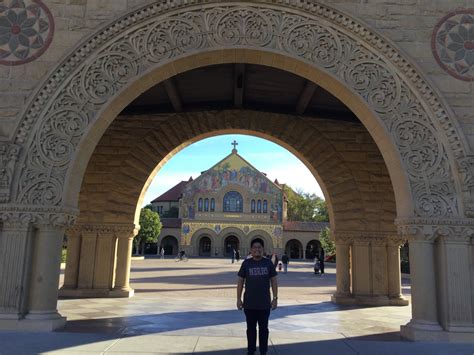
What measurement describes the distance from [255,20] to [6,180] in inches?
181

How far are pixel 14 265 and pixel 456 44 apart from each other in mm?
7615

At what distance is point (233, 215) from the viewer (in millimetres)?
49281

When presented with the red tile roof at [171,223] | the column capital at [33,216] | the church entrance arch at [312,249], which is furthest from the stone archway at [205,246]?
the column capital at [33,216]

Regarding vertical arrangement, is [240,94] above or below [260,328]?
above

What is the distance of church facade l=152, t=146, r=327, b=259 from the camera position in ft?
161

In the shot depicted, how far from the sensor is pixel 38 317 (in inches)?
229

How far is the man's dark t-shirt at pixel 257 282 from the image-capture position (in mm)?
4590

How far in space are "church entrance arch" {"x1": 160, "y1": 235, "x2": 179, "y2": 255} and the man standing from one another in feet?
160

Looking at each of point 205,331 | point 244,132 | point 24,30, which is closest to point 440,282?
point 205,331

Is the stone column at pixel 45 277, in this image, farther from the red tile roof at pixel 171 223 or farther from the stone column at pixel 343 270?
the red tile roof at pixel 171 223

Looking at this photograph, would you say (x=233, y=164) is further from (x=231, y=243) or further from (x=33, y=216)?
(x=33, y=216)

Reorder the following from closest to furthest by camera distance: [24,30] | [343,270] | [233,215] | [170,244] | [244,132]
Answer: [24,30], [343,270], [244,132], [233,215], [170,244]

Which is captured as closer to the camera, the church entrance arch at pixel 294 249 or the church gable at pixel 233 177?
the church gable at pixel 233 177

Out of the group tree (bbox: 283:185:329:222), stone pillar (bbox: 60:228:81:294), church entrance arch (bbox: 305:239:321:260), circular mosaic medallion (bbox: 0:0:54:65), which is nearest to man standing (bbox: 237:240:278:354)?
circular mosaic medallion (bbox: 0:0:54:65)
